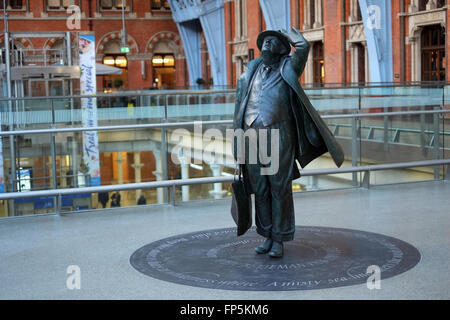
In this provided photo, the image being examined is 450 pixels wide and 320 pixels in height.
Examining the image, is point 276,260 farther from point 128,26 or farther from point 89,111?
point 128,26

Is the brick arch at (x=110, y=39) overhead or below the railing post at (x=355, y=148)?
overhead

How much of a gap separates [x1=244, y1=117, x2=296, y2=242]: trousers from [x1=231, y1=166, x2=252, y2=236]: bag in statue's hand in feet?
0.31

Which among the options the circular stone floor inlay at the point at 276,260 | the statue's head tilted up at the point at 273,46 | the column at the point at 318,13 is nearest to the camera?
the circular stone floor inlay at the point at 276,260

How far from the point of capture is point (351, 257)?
5.64 m

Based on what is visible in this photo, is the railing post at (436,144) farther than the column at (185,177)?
Yes

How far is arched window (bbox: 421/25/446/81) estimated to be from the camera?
78.9 feet

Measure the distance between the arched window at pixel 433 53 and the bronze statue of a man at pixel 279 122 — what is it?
63.8 ft

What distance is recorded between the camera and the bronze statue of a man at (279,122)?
5.59 meters

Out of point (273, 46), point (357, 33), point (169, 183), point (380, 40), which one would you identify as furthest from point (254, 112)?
point (357, 33)

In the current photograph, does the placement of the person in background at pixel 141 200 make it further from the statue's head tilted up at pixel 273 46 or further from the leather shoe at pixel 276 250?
the statue's head tilted up at pixel 273 46

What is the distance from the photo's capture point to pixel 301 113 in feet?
18.7

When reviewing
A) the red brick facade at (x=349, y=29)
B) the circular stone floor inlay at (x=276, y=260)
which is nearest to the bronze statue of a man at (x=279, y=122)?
the circular stone floor inlay at (x=276, y=260)

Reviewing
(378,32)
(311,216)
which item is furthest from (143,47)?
(311,216)
